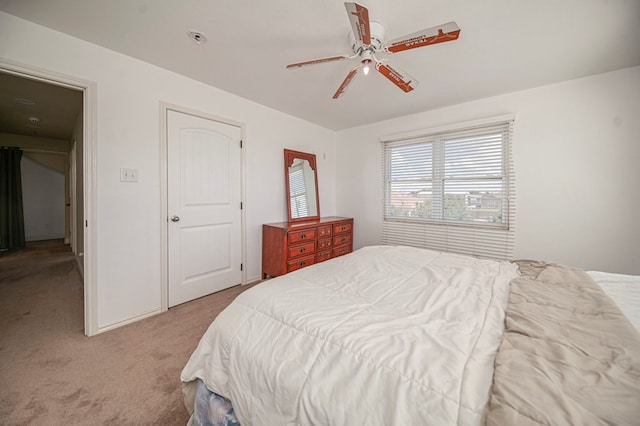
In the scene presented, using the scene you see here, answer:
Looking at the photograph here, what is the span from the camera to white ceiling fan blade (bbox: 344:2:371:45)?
121 centimetres

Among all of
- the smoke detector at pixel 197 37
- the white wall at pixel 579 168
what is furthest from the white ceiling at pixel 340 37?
the white wall at pixel 579 168

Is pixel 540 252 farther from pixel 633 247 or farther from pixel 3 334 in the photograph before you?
pixel 3 334

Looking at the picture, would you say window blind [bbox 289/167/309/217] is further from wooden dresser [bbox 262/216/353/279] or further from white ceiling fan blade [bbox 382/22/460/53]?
white ceiling fan blade [bbox 382/22/460/53]

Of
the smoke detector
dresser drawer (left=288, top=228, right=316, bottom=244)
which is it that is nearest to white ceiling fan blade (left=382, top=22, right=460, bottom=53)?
the smoke detector

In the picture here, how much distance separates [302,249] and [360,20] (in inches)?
95.3

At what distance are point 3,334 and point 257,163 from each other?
106 inches

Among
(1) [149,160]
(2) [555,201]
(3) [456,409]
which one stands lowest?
(3) [456,409]

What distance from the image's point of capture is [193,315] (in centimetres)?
233

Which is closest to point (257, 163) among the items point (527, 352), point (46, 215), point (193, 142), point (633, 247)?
point (193, 142)

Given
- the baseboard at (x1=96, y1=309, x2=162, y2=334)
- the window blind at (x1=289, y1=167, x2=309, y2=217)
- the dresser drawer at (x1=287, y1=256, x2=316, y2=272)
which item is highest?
the window blind at (x1=289, y1=167, x2=309, y2=217)

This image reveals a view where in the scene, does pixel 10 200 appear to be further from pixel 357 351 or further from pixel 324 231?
pixel 357 351

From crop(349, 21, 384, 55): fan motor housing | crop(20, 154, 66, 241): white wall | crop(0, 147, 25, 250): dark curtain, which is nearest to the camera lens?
crop(349, 21, 384, 55): fan motor housing

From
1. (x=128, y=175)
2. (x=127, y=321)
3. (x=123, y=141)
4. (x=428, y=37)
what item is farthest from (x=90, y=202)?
(x=428, y=37)

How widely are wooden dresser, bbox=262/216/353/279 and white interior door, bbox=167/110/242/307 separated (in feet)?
1.22
